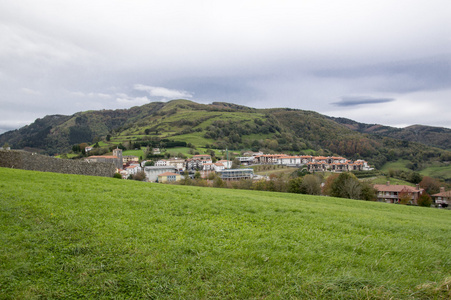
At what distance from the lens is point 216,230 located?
612 centimetres

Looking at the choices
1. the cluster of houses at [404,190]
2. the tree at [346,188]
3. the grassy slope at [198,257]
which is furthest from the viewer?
the cluster of houses at [404,190]

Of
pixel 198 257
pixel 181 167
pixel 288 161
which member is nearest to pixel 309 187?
pixel 198 257

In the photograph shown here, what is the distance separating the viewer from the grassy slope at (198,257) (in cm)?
364

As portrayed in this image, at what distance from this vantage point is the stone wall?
60.6 ft

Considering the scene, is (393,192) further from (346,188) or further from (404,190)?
(346,188)

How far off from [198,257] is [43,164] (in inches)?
841

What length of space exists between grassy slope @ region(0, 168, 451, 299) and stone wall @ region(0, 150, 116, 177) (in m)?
14.4

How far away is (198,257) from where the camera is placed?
452 cm

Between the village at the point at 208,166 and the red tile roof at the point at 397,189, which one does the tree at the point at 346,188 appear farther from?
the village at the point at 208,166

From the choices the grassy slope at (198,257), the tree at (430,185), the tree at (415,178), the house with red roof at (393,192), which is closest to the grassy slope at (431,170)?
the tree at (415,178)

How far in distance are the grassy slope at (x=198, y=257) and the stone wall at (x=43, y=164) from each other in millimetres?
14381

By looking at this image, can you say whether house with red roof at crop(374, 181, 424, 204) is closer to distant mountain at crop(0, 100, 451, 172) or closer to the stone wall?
distant mountain at crop(0, 100, 451, 172)

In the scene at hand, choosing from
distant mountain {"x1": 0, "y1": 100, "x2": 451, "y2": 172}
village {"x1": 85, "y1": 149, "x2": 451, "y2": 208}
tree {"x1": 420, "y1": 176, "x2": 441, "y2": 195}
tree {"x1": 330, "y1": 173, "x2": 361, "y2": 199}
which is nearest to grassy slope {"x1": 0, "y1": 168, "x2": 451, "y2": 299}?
tree {"x1": 330, "y1": 173, "x2": 361, "y2": 199}

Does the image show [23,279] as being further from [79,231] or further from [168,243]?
[168,243]
